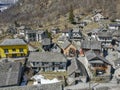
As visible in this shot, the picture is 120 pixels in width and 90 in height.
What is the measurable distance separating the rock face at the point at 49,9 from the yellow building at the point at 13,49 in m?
38.5

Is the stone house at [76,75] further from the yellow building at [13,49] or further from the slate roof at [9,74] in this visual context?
the yellow building at [13,49]

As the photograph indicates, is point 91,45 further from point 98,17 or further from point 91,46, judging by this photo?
point 98,17

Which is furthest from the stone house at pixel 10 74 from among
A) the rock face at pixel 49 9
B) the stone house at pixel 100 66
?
the rock face at pixel 49 9

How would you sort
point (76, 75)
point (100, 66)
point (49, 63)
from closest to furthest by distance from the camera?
point (76, 75), point (100, 66), point (49, 63)

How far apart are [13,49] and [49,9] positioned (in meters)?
48.2

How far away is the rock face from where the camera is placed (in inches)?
2947

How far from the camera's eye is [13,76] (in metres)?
29.3

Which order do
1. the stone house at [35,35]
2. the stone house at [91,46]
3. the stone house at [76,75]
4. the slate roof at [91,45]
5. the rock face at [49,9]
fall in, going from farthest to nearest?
the rock face at [49,9], the stone house at [35,35], the slate roof at [91,45], the stone house at [91,46], the stone house at [76,75]

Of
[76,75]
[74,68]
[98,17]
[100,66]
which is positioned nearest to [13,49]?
[74,68]

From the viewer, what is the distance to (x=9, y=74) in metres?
29.6

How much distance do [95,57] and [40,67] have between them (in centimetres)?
788

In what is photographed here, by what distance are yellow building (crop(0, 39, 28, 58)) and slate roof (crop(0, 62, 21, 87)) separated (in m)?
Answer: 7.02

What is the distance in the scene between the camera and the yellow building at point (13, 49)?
3869 centimetres

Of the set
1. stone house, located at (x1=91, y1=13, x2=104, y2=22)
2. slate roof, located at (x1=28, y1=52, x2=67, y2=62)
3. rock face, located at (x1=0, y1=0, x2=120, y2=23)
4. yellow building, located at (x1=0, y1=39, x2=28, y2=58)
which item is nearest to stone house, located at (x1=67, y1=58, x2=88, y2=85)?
slate roof, located at (x1=28, y1=52, x2=67, y2=62)
